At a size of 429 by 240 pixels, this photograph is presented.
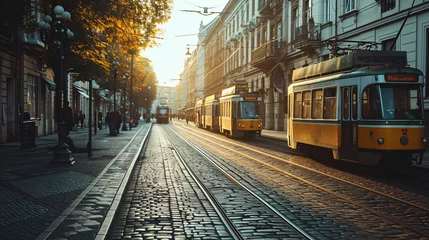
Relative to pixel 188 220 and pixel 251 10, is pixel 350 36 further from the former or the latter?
pixel 251 10

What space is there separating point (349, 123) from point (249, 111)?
50.6ft

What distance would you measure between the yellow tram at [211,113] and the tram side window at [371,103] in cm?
2443

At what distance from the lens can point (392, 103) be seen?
36.9 feet

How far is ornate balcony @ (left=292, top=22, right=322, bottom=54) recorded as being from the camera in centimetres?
2893

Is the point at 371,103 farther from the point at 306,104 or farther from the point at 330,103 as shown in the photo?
the point at 306,104

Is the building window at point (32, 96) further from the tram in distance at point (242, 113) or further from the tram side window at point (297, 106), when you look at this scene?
the tram side window at point (297, 106)

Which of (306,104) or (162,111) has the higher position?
(162,111)

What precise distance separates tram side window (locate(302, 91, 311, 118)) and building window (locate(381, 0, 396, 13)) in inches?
360

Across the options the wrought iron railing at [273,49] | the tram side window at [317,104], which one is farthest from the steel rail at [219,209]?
the wrought iron railing at [273,49]

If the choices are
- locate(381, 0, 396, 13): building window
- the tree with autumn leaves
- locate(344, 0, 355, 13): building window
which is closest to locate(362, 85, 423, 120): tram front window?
the tree with autumn leaves

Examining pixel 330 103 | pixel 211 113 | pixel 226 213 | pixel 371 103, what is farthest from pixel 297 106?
pixel 211 113

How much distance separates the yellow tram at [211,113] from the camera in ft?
119

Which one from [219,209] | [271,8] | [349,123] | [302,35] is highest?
[271,8]

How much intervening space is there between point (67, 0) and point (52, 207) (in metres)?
10.3
